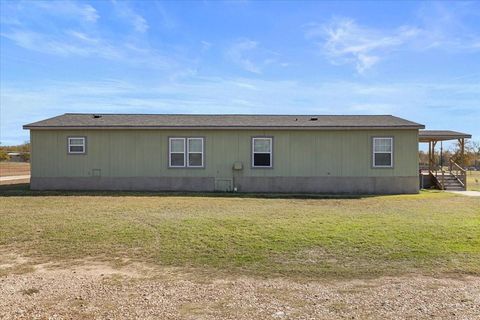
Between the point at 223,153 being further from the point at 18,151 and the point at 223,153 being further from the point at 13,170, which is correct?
the point at 18,151

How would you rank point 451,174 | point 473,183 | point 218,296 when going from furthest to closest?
point 473,183
point 451,174
point 218,296

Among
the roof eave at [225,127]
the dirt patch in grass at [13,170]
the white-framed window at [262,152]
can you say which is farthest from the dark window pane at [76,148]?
the dirt patch in grass at [13,170]

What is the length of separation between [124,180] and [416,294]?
44.8ft

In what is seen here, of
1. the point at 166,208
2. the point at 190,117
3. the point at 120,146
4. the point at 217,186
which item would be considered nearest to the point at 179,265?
the point at 166,208

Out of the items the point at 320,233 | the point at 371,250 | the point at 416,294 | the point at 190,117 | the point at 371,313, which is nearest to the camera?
the point at 371,313

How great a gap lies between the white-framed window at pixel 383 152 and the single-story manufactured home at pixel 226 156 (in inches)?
1.5

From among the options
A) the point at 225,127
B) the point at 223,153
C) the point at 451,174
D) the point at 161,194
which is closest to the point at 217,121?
the point at 225,127

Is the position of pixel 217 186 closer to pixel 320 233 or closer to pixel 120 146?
pixel 120 146

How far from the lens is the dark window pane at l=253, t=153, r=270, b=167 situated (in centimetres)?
1620

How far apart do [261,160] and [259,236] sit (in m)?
8.96

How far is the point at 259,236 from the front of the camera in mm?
7387

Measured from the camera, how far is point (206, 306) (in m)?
4.12

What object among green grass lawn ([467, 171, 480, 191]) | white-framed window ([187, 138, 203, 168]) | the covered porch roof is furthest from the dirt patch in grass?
green grass lawn ([467, 171, 480, 191])

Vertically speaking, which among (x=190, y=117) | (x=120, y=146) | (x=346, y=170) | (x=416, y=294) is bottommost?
(x=416, y=294)
